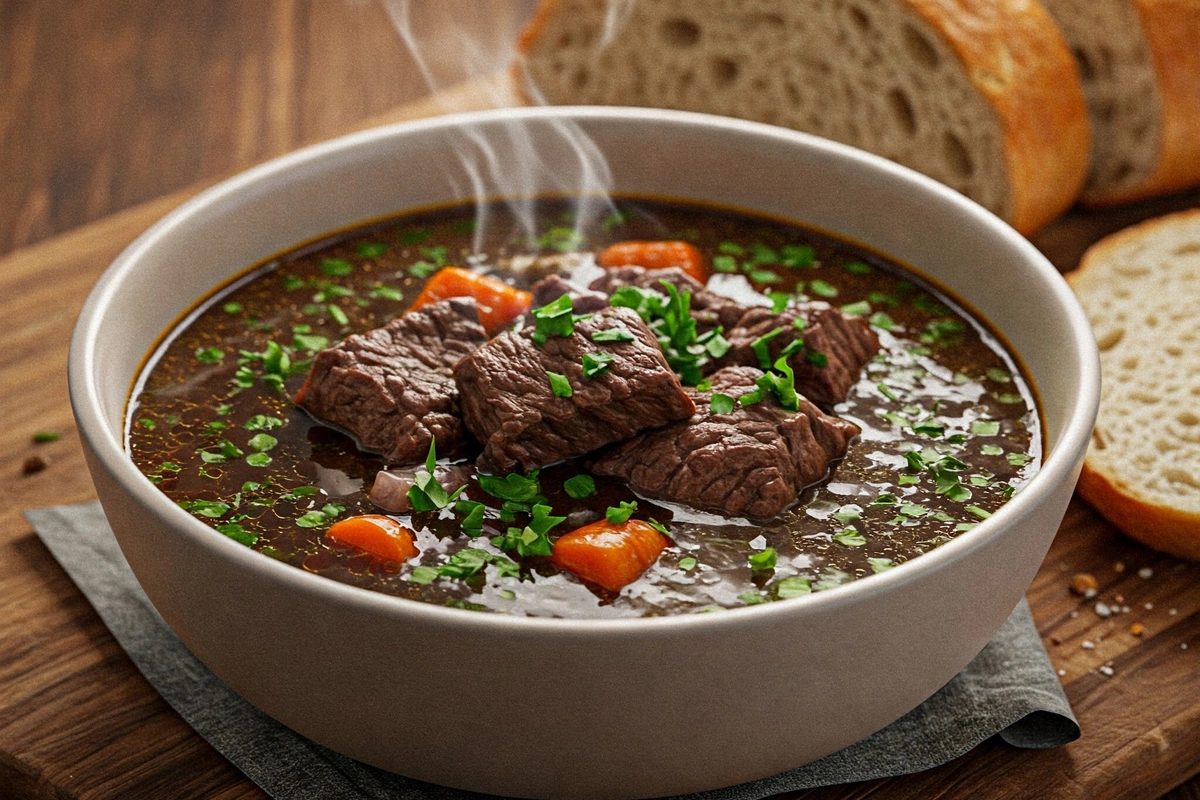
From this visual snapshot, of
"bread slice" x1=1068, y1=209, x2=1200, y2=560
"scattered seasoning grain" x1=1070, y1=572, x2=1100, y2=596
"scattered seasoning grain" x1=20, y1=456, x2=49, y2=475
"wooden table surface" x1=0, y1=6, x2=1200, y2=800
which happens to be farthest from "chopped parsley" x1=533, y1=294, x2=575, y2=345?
"scattered seasoning grain" x1=20, y1=456, x2=49, y2=475

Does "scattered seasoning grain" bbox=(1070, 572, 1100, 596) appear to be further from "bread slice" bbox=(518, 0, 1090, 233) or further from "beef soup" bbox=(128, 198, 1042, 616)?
"bread slice" bbox=(518, 0, 1090, 233)

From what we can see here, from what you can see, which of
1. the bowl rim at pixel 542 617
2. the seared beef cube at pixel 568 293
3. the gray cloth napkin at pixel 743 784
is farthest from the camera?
the seared beef cube at pixel 568 293

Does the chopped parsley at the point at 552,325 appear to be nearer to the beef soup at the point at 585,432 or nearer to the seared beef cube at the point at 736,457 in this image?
the beef soup at the point at 585,432

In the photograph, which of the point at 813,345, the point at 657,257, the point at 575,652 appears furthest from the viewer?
the point at 657,257

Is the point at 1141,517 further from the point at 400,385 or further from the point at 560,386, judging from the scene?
the point at 400,385

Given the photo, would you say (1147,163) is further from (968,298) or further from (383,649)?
(383,649)

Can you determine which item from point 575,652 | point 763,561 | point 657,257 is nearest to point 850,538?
point 763,561

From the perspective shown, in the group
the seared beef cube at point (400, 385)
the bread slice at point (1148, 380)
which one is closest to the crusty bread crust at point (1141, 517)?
the bread slice at point (1148, 380)
